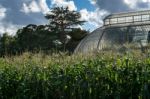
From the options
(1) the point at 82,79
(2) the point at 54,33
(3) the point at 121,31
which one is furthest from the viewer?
(2) the point at 54,33

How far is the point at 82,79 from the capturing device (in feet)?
26.0

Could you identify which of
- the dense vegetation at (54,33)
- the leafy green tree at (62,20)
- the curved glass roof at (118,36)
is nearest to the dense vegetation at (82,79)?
the curved glass roof at (118,36)

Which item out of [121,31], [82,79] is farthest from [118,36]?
[82,79]

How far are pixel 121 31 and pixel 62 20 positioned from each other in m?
31.5

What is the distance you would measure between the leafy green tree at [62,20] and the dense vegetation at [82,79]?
52399 millimetres

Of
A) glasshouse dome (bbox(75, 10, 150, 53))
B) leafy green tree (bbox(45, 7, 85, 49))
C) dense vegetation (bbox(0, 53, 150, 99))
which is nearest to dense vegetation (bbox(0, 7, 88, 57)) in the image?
leafy green tree (bbox(45, 7, 85, 49))

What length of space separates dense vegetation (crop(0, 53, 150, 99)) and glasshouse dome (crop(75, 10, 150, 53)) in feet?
70.9

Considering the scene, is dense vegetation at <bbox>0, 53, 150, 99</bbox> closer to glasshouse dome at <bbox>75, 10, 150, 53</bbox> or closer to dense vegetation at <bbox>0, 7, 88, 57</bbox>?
glasshouse dome at <bbox>75, 10, 150, 53</bbox>

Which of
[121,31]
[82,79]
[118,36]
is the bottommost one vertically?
[82,79]

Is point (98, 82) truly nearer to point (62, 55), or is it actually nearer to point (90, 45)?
point (62, 55)

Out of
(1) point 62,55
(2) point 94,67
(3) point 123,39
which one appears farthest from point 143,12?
(2) point 94,67

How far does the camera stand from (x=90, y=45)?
34.3 metres

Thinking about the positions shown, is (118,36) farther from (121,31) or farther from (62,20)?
(62,20)

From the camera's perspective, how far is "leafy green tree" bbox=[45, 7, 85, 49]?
2459 inches
